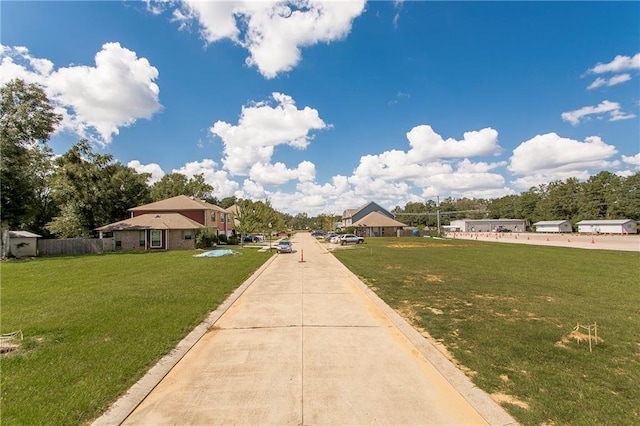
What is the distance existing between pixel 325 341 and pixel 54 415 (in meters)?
4.69

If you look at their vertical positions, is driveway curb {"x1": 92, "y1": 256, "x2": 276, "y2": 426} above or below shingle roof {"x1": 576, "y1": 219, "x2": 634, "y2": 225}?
below

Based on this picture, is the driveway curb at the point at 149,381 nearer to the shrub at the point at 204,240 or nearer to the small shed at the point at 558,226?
the shrub at the point at 204,240

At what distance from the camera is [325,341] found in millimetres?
6953

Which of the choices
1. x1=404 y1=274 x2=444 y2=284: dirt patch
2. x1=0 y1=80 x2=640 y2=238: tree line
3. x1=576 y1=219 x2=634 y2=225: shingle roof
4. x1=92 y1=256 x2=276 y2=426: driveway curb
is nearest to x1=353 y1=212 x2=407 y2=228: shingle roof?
x1=0 y1=80 x2=640 y2=238: tree line

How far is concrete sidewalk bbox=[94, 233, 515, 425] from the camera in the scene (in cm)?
416

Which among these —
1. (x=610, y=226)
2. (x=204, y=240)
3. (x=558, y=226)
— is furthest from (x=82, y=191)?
(x=558, y=226)

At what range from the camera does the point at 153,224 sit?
34562mm

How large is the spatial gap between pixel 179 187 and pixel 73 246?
40.0 m

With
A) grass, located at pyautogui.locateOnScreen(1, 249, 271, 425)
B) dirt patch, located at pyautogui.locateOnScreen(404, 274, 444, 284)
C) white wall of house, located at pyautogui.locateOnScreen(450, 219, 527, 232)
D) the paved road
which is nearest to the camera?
grass, located at pyautogui.locateOnScreen(1, 249, 271, 425)

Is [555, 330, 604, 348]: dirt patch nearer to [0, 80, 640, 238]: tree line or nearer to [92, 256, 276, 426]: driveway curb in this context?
[92, 256, 276, 426]: driveway curb

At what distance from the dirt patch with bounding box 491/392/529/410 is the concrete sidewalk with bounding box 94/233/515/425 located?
12 cm

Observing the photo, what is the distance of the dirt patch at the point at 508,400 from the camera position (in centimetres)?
426

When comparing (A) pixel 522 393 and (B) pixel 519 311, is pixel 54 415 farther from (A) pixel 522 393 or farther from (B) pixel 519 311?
(B) pixel 519 311

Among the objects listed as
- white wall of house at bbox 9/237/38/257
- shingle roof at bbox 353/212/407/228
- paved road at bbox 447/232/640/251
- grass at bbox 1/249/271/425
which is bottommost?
paved road at bbox 447/232/640/251
